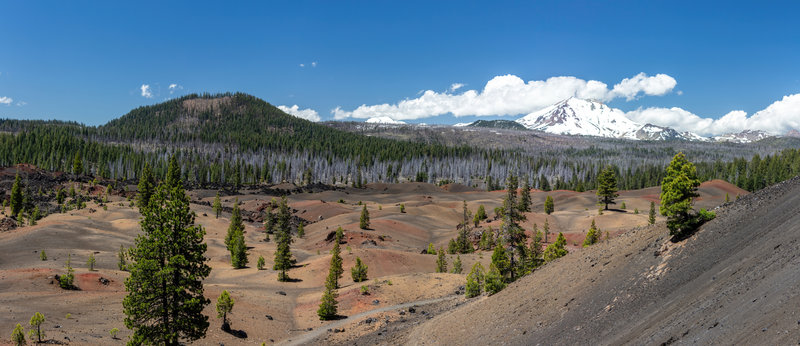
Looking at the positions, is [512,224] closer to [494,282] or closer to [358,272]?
[494,282]

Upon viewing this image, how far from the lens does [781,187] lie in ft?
77.8

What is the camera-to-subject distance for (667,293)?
18219 millimetres

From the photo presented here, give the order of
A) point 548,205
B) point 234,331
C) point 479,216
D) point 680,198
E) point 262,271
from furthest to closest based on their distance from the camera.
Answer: point 548,205 < point 479,216 < point 262,271 < point 234,331 < point 680,198

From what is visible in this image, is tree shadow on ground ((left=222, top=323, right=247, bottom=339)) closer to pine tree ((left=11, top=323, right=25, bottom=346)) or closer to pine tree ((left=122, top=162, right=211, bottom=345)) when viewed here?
pine tree ((left=122, top=162, right=211, bottom=345))

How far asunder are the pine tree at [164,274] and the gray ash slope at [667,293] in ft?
41.2

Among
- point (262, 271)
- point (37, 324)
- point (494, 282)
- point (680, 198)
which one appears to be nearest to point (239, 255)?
point (262, 271)

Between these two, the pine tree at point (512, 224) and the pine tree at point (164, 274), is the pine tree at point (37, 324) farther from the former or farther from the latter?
the pine tree at point (512, 224)

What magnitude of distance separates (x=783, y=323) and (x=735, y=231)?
10.8m

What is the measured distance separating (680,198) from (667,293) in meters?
6.94

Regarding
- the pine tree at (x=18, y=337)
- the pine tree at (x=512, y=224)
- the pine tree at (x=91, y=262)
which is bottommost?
the pine tree at (x=91, y=262)

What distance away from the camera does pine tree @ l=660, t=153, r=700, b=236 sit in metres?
22.5

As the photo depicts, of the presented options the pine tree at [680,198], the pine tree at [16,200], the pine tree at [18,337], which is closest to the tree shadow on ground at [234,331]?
the pine tree at [18,337]

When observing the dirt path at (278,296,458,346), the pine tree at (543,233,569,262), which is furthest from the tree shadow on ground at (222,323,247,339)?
the pine tree at (543,233,569,262)

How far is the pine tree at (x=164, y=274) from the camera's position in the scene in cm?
2100
